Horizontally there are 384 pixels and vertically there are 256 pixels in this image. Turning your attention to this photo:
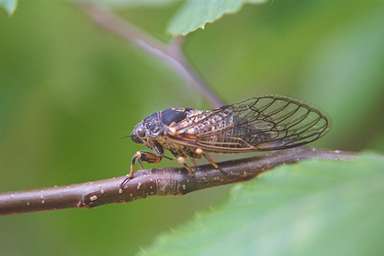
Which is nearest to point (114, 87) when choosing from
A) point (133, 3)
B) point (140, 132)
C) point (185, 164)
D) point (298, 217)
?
point (133, 3)

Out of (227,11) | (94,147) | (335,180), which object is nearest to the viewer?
(335,180)

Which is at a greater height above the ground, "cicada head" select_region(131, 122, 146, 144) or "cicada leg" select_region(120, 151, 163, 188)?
"cicada head" select_region(131, 122, 146, 144)

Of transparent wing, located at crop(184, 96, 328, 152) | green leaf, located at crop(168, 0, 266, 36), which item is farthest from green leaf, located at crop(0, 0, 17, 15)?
transparent wing, located at crop(184, 96, 328, 152)

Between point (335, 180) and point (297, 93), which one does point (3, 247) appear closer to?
point (297, 93)

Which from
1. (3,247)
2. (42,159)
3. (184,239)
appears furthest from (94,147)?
(184,239)

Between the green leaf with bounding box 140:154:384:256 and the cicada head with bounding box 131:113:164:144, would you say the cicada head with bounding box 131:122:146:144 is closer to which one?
the cicada head with bounding box 131:113:164:144

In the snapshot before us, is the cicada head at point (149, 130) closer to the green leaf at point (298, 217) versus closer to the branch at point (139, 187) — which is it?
the branch at point (139, 187)

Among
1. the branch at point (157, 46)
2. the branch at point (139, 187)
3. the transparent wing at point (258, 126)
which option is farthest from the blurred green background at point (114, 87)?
the branch at point (139, 187)
